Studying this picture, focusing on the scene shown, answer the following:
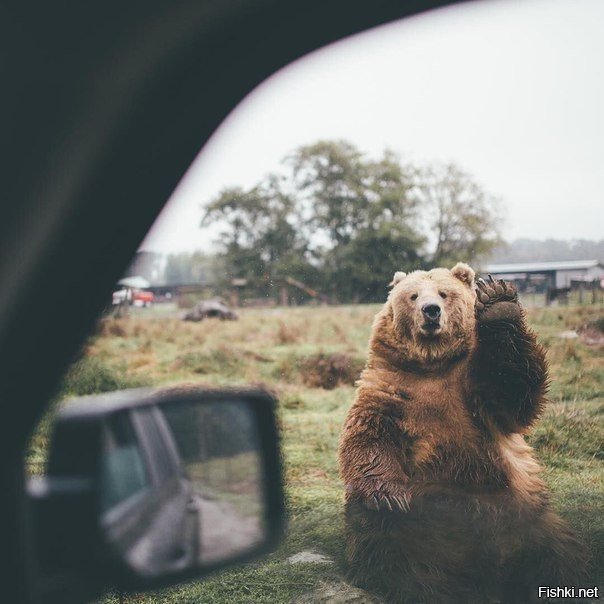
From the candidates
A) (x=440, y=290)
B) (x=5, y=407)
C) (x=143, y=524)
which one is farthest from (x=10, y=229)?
(x=440, y=290)

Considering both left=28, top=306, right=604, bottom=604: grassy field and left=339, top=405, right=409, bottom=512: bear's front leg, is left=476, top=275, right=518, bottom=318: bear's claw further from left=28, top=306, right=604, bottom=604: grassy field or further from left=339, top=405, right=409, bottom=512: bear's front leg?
left=339, top=405, right=409, bottom=512: bear's front leg

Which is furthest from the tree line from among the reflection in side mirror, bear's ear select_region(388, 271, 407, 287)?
the reflection in side mirror

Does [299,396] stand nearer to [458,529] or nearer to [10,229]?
[458,529]

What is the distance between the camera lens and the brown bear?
10.6 feet

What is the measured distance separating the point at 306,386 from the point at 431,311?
1010 millimetres

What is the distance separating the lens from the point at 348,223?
13.2 feet

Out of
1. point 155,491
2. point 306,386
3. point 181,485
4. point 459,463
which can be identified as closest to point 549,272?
point 459,463

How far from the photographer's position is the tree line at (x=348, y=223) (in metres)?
3.71

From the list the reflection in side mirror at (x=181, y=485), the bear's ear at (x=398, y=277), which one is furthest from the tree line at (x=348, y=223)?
the reflection in side mirror at (x=181, y=485)

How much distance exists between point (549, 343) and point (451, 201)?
858mm

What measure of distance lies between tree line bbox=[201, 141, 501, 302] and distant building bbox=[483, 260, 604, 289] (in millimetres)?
145

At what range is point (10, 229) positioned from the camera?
110cm

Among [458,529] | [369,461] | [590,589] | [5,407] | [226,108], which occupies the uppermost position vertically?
[226,108]

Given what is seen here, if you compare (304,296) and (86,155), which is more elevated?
(86,155)
